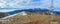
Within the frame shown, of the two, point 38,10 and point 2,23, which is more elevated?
point 38,10

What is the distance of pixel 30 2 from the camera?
5.08 feet

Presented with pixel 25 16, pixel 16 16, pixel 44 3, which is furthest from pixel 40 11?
pixel 16 16

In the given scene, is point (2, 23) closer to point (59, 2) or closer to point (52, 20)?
point (52, 20)

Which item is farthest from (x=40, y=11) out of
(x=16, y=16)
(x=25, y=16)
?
(x=16, y=16)

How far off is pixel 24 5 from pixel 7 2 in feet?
0.92

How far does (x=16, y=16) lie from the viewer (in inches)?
61.1

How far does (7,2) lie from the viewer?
5.13 ft

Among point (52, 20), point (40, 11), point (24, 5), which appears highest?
point (24, 5)

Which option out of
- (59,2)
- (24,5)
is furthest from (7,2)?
(59,2)

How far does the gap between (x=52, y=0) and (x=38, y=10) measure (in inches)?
10.6

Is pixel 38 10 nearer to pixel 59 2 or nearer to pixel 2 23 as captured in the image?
pixel 59 2

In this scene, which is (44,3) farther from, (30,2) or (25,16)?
(25,16)

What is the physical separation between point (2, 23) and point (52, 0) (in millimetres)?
866

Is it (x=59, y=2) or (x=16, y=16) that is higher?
(x=59, y=2)
